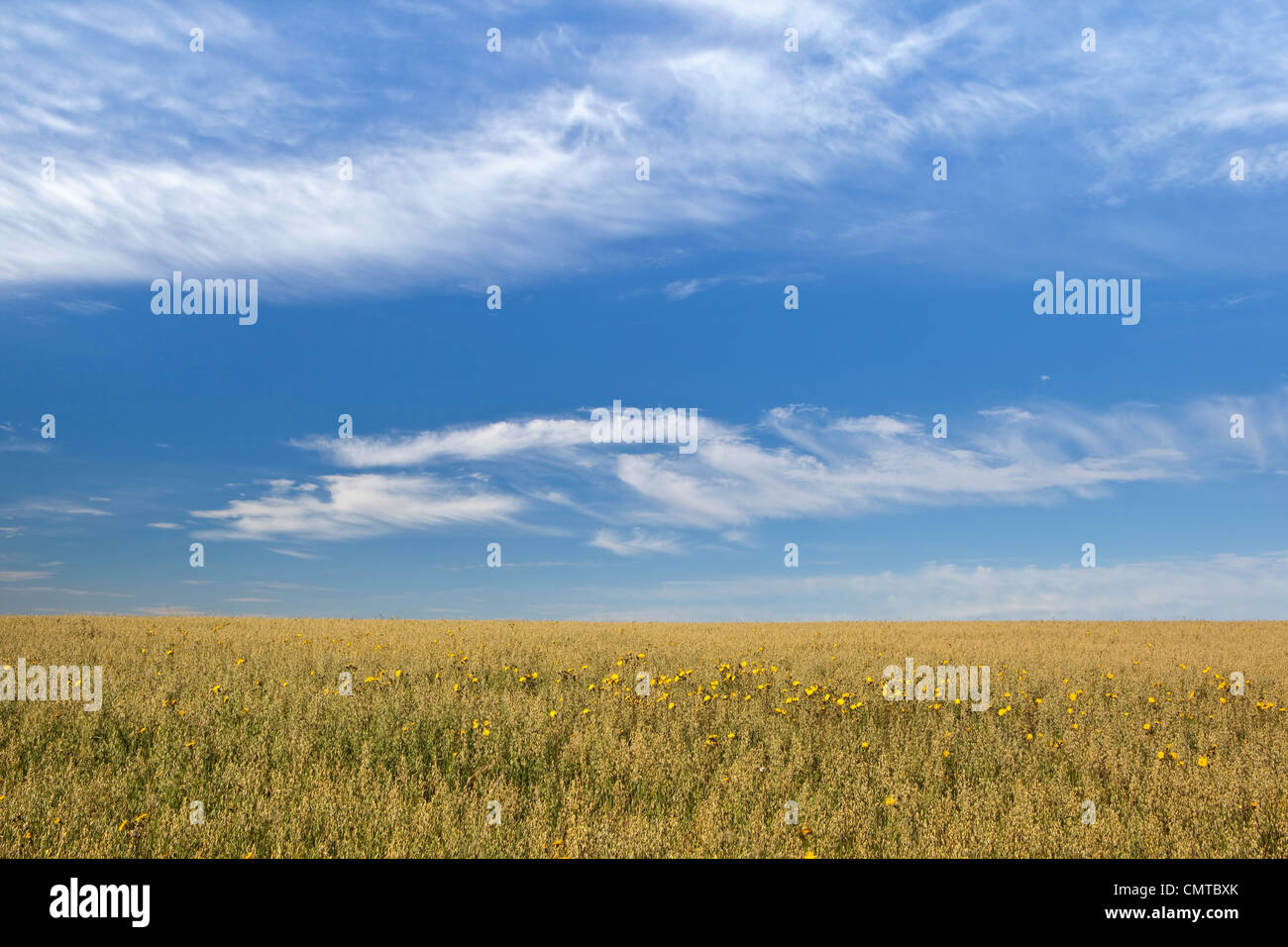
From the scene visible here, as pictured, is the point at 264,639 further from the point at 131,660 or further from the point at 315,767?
the point at 315,767

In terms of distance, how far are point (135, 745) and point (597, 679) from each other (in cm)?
610

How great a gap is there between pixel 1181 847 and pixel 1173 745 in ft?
12.0

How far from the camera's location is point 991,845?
6.39m

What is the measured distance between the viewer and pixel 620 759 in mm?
8391

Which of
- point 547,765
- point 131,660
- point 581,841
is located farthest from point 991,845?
point 131,660

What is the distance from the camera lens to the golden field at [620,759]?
6582 millimetres

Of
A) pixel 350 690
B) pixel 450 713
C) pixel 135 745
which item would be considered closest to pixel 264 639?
pixel 350 690

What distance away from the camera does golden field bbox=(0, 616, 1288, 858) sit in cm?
658

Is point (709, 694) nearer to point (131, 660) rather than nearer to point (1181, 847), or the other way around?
point (1181, 847)

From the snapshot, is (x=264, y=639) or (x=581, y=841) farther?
(x=264, y=639)
